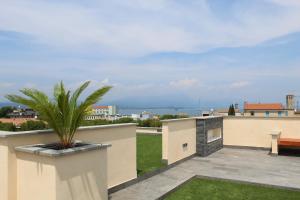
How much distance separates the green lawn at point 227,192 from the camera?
268 inches

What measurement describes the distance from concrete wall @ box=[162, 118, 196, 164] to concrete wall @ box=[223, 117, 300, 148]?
385 cm

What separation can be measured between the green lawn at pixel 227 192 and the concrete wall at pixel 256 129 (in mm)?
6976

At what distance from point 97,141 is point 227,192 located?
3912 mm

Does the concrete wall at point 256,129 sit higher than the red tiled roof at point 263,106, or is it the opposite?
the red tiled roof at point 263,106

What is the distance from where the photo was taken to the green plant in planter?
4879 mm

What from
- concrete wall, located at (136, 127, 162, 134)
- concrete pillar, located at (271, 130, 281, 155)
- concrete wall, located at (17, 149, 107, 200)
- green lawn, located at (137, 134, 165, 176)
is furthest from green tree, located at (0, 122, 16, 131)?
concrete pillar, located at (271, 130, 281, 155)

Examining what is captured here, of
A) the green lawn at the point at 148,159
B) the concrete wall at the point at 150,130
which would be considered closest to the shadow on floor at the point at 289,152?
the green lawn at the point at 148,159

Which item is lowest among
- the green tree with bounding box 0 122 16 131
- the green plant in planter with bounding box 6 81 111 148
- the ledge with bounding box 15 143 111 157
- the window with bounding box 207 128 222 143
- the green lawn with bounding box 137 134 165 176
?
the green lawn with bounding box 137 134 165 176

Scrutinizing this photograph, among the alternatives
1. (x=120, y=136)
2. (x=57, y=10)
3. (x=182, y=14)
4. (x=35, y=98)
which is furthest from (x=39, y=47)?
(x=35, y=98)

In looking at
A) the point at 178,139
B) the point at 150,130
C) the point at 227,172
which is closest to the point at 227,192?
the point at 227,172

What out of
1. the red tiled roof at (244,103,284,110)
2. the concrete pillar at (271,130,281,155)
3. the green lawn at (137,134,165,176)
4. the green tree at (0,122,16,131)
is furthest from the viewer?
the red tiled roof at (244,103,284,110)

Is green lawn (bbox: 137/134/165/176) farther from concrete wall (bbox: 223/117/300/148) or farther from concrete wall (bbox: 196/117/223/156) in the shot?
concrete wall (bbox: 223/117/300/148)

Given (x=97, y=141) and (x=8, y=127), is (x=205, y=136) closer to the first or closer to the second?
(x=97, y=141)

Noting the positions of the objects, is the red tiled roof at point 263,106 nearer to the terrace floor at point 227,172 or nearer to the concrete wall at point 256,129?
the concrete wall at point 256,129
